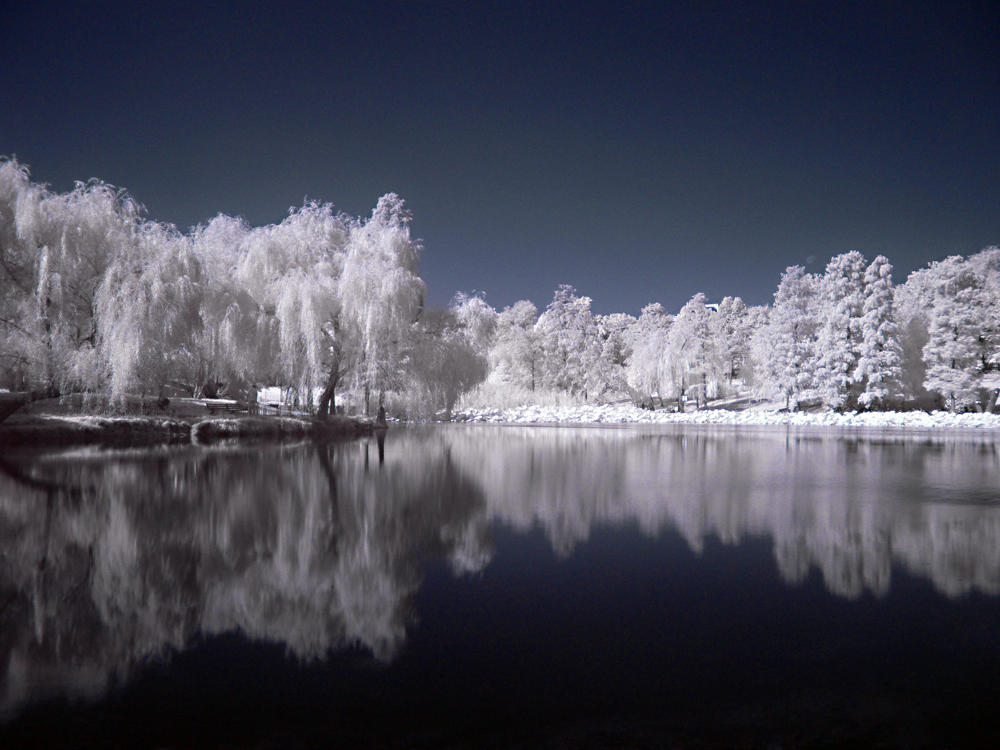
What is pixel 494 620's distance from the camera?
429cm

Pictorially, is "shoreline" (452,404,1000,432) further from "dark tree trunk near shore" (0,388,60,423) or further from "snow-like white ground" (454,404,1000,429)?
"dark tree trunk near shore" (0,388,60,423)

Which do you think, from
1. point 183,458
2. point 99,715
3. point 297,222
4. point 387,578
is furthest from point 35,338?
point 99,715

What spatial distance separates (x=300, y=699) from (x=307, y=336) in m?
18.0

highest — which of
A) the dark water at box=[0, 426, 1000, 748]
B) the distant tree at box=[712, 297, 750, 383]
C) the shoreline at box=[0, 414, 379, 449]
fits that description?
the distant tree at box=[712, 297, 750, 383]

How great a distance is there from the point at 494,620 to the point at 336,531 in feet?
9.97

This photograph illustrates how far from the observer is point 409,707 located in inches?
119

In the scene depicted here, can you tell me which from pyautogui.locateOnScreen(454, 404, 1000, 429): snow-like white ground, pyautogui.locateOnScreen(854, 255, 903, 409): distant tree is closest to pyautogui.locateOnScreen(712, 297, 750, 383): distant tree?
pyautogui.locateOnScreen(454, 404, 1000, 429): snow-like white ground

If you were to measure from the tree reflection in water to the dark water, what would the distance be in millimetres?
36

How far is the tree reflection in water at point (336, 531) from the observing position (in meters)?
4.07

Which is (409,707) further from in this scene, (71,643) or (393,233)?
(393,233)

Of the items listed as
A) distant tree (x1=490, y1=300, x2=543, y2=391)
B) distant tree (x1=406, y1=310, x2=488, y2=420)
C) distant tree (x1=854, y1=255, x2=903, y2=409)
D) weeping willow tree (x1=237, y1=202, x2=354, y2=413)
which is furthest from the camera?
distant tree (x1=490, y1=300, x2=543, y2=391)

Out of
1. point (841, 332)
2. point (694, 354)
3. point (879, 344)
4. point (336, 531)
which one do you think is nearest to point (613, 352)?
point (694, 354)

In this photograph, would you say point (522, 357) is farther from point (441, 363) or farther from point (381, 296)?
point (381, 296)

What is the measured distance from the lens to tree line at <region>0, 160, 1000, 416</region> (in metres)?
16.5
